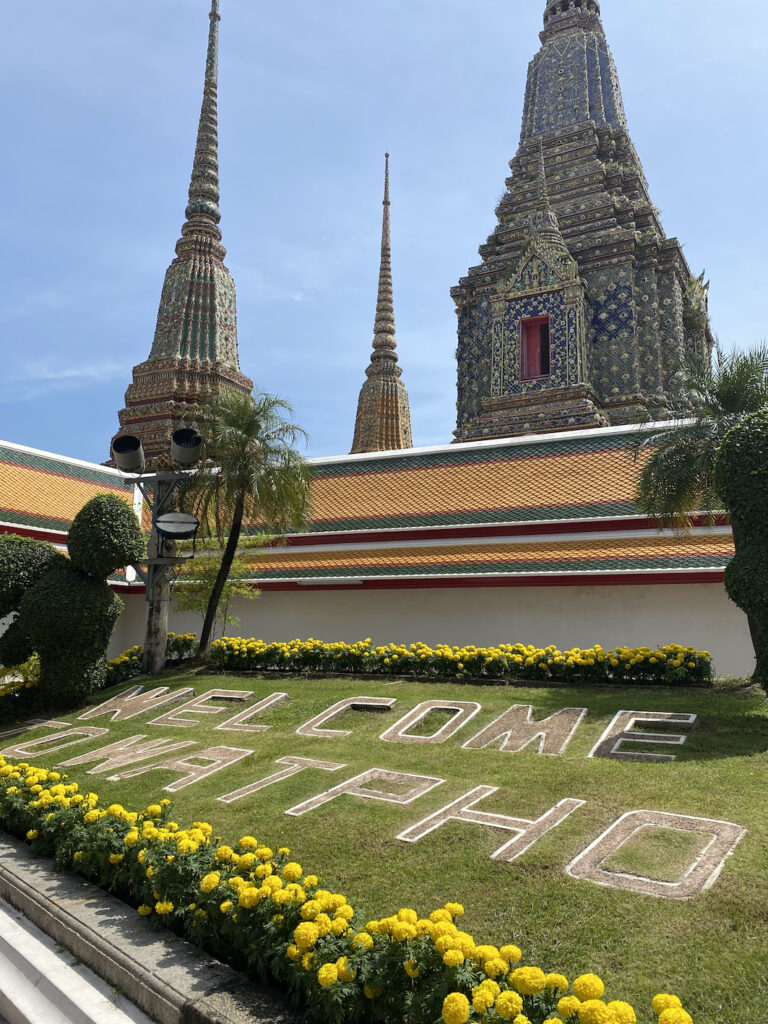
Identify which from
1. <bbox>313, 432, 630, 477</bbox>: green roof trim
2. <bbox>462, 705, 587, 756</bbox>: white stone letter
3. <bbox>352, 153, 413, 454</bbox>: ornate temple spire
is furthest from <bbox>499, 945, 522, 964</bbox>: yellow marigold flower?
<bbox>352, 153, 413, 454</bbox>: ornate temple spire

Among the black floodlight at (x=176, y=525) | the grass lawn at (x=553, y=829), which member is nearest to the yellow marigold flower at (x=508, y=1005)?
the grass lawn at (x=553, y=829)

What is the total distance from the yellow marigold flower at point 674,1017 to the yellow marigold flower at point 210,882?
2.36 m

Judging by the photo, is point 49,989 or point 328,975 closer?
point 328,975

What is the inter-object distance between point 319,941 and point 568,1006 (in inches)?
47.4

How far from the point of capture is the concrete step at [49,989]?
3703mm

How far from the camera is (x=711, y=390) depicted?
9859 mm

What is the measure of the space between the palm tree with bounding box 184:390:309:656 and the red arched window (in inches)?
478

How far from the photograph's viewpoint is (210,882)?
4.13 metres

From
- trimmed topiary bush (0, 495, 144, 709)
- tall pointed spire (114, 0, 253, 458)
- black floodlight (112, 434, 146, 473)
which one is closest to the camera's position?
trimmed topiary bush (0, 495, 144, 709)

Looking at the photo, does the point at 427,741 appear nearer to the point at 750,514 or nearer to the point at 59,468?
the point at 750,514

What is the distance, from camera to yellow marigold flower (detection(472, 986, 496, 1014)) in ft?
9.75

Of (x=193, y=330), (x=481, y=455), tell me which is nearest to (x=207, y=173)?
(x=193, y=330)

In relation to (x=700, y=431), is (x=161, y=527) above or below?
below

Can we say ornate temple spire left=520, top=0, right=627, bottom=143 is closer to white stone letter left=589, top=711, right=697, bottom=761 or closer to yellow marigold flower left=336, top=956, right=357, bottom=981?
white stone letter left=589, top=711, right=697, bottom=761
